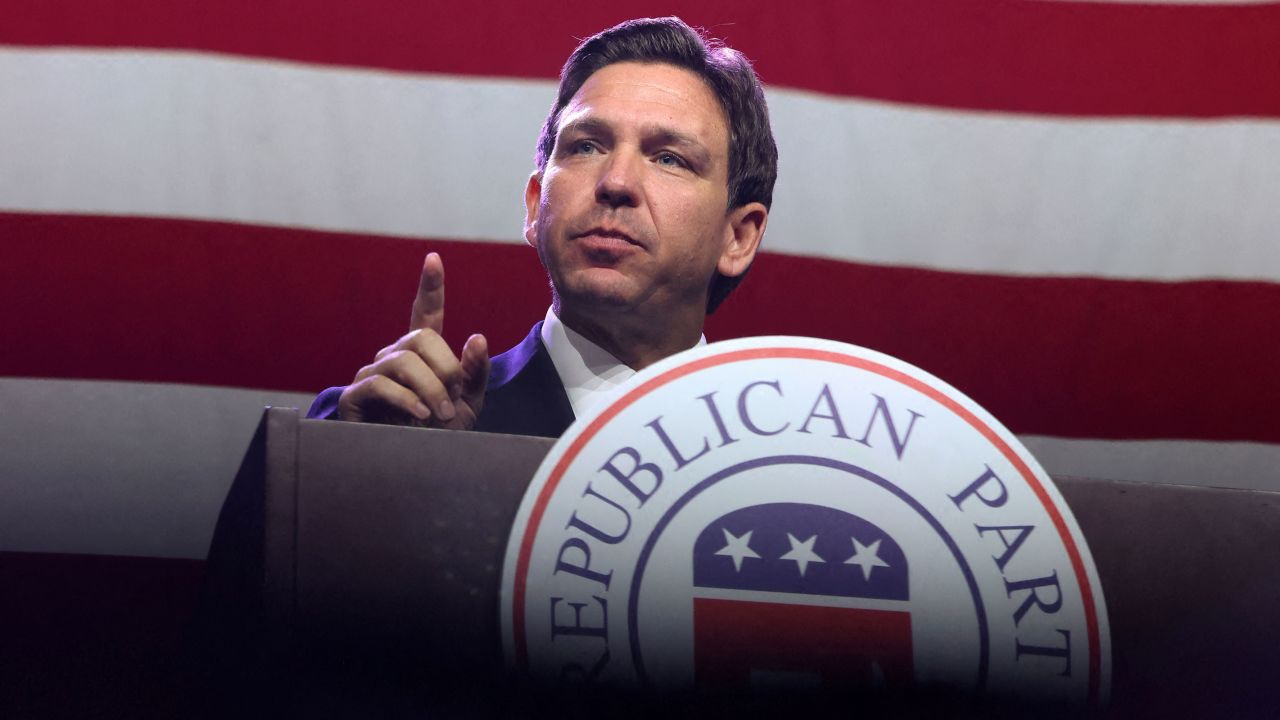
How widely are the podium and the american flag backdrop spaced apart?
1202mm

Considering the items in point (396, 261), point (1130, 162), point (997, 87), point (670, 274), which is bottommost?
point (670, 274)

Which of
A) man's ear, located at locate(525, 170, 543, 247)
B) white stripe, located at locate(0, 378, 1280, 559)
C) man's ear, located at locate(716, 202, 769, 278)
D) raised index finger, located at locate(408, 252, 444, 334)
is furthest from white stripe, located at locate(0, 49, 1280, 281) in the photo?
raised index finger, located at locate(408, 252, 444, 334)

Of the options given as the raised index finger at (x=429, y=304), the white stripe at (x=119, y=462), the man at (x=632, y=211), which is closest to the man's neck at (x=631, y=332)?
the man at (x=632, y=211)

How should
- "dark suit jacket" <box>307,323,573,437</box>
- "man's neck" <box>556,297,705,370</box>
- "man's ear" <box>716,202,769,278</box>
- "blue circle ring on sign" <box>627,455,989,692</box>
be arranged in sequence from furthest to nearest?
"man's ear" <box>716,202,769,278</box> → "man's neck" <box>556,297,705,370</box> → "dark suit jacket" <box>307,323,573,437</box> → "blue circle ring on sign" <box>627,455,989,692</box>

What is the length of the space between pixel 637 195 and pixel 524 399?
22 cm

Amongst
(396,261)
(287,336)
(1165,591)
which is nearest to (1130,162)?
(396,261)

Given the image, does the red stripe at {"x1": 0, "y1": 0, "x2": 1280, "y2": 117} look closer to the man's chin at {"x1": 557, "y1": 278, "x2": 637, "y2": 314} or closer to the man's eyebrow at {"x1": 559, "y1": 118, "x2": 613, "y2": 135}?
the man's eyebrow at {"x1": 559, "y1": 118, "x2": 613, "y2": 135}

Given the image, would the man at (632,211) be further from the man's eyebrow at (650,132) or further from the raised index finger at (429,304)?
the raised index finger at (429,304)

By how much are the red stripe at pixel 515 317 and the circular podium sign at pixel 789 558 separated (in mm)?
1211

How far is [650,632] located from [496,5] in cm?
144

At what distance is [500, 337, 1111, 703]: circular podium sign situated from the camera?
0.51m

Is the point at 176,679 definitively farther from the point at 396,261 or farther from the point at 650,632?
the point at 650,632

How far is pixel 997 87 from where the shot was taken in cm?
187

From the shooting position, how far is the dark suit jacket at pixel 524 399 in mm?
1073
